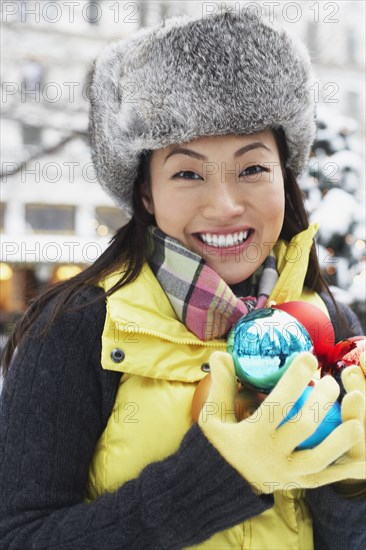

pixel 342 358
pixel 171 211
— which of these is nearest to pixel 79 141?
pixel 171 211

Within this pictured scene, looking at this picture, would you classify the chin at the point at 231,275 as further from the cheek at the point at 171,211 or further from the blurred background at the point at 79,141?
the blurred background at the point at 79,141

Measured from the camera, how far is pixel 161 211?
1.35 meters

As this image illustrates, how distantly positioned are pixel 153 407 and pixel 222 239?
40 centimetres

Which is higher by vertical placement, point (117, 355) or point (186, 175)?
point (186, 175)

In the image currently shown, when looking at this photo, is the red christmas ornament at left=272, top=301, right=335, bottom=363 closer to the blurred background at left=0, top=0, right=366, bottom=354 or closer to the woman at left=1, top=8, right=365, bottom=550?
the woman at left=1, top=8, right=365, bottom=550

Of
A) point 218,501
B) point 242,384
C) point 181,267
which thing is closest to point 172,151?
point 181,267

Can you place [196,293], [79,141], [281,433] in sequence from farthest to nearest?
[79,141] → [196,293] → [281,433]

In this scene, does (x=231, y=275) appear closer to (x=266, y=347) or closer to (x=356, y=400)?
(x=266, y=347)

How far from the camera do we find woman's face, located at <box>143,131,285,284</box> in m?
1.28

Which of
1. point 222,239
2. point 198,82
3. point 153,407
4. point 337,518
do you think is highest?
point 198,82

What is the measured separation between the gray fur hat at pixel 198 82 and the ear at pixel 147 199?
95mm

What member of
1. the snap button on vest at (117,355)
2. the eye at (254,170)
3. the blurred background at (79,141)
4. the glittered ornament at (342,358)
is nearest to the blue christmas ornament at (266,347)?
the glittered ornament at (342,358)

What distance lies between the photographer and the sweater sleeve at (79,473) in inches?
41.7

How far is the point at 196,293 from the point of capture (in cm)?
129
